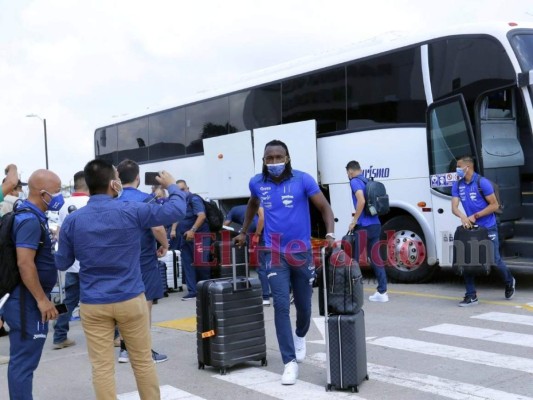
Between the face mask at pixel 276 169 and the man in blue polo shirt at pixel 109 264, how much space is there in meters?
1.36

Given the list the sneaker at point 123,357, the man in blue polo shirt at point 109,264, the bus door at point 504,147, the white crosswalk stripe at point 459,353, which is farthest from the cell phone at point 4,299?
the bus door at point 504,147

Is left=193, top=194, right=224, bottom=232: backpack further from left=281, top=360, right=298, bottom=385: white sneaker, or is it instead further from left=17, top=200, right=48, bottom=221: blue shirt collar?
left=17, top=200, right=48, bottom=221: blue shirt collar

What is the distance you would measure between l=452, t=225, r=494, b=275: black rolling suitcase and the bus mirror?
7.04 ft

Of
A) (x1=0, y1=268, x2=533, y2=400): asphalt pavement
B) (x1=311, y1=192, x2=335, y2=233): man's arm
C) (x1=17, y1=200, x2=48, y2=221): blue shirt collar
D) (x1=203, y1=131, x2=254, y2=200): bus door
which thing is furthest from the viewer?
(x1=203, y1=131, x2=254, y2=200): bus door

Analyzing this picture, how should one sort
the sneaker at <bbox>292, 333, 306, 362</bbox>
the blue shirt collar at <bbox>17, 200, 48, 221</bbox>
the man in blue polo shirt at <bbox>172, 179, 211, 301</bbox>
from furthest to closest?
the man in blue polo shirt at <bbox>172, 179, 211, 301</bbox> → the sneaker at <bbox>292, 333, 306, 362</bbox> → the blue shirt collar at <bbox>17, 200, 48, 221</bbox>

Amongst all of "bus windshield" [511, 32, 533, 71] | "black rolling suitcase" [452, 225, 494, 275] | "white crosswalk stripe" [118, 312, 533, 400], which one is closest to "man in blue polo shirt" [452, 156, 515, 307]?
"black rolling suitcase" [452, 225, 494, 275]

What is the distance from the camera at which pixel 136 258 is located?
14.0 feet

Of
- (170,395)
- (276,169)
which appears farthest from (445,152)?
(170,395)

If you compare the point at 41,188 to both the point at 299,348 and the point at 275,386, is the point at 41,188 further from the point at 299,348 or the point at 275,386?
the point at 299,348

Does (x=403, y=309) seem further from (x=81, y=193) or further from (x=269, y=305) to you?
(x=81, y=193)

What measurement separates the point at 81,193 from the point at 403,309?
13.9 feet

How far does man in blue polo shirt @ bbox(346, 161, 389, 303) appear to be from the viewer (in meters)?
9.23

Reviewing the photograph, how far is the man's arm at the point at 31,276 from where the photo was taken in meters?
4.32

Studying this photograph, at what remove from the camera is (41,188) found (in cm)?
455
